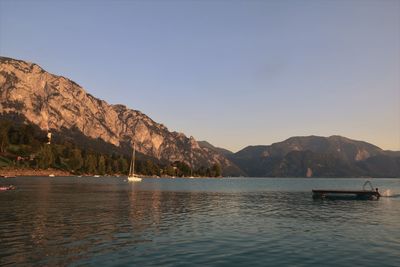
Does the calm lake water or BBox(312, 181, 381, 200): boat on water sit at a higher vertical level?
BBox(312, 181, 381, 200): boat on water

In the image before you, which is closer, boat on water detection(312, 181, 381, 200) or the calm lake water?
the calm lake water

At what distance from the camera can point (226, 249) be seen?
119 feet

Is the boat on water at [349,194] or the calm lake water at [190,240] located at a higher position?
Result: the boat on water at [349,194]

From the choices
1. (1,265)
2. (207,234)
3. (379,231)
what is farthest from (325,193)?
(1,265)

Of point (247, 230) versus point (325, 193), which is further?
point (325, 193)

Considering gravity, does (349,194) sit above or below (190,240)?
above

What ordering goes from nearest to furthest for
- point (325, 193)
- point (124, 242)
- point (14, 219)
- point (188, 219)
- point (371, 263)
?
1. point (371, 263)
2. point (124, 242)
3. point (14, 219)
4. point (188, 219)
5. point (325, 193)

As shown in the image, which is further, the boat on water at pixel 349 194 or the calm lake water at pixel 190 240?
the boat on water at pixel 349 194

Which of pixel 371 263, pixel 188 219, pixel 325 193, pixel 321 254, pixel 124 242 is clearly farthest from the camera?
pixel 325 193

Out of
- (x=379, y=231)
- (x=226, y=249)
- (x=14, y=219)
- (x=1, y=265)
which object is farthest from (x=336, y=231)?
(x=14, y=219)

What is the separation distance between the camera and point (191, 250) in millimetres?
35344

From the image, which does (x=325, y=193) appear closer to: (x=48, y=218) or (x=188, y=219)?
(x=188, y=219)

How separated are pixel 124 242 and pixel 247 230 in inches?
685

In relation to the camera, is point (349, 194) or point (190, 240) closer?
point (190, 240)
